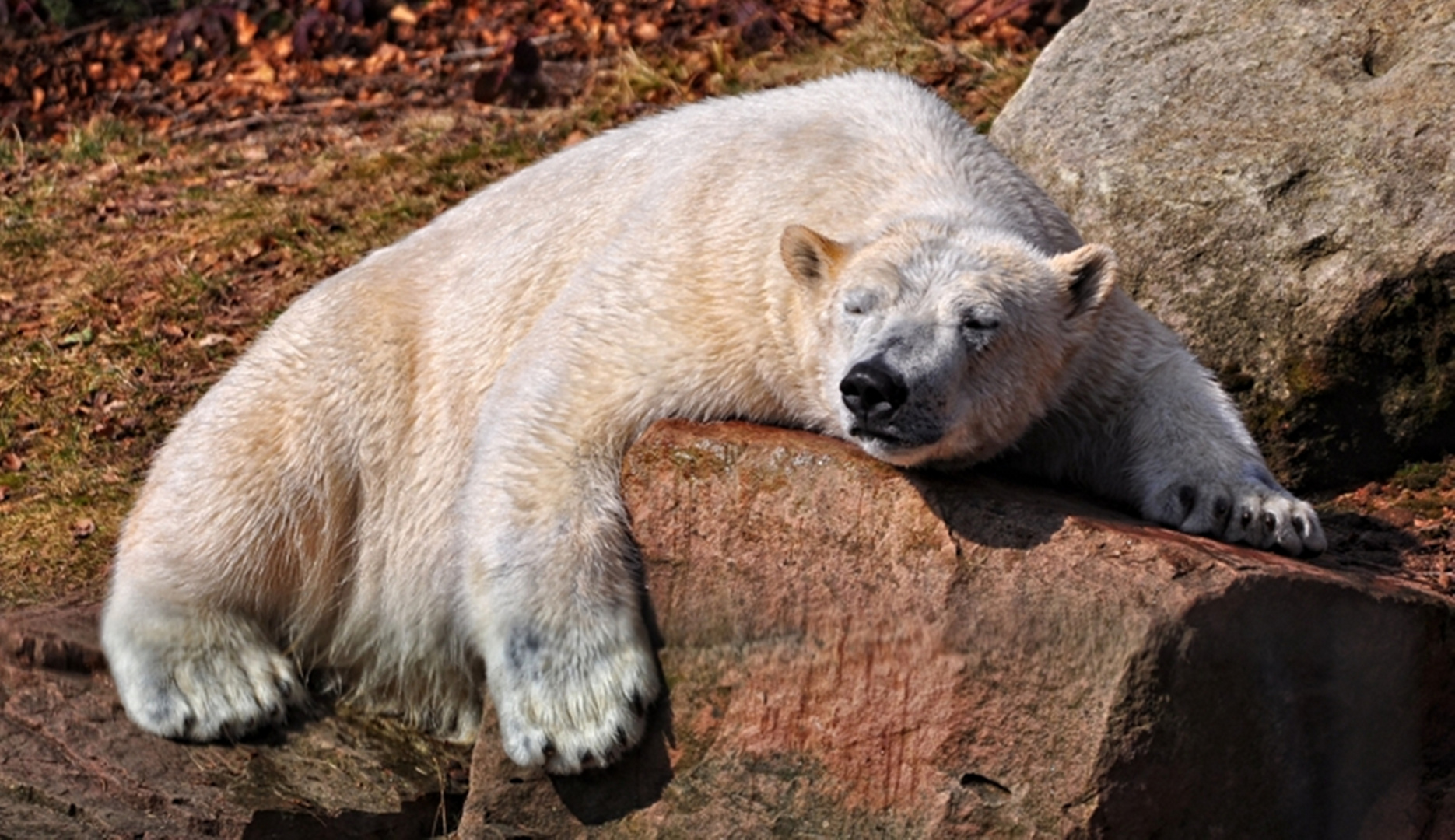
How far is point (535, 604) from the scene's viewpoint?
4.32 m

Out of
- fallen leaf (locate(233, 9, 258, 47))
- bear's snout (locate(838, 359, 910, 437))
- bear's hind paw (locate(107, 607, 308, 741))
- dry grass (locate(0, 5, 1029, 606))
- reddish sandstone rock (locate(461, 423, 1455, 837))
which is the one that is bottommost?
fallen leaf (locate(233, 9, 258, 47))

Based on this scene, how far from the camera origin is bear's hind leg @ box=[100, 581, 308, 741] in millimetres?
5062

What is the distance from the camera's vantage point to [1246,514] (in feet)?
14.4

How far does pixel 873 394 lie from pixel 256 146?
7.84m

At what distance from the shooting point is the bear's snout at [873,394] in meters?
3.84

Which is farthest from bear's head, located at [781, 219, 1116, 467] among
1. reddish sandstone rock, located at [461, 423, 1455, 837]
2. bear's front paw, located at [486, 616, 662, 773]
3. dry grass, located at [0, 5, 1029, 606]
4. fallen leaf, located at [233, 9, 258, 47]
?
fallen leaf, located at [233, 9, 258, 47]

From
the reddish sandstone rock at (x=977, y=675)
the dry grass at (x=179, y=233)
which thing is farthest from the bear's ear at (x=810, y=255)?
the dry grass at (x=179, y=233)

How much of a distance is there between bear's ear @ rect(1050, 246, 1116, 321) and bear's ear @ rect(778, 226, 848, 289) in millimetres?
621

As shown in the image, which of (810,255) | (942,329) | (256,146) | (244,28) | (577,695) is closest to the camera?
(942,329)

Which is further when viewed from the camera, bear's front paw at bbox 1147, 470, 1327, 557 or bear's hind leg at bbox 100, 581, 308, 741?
bear's hind leg at bbox 100, 581, 308, 741

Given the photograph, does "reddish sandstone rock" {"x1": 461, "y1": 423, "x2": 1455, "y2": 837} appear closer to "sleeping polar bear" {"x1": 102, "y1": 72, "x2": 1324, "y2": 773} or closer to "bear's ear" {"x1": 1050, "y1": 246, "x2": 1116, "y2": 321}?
"sleeping polar bear" {"x1": 102, "y1": 72, "x2": 1324, "y2": 773}

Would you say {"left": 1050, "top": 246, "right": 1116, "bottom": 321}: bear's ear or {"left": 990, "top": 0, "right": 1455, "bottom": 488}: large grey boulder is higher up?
{"left": 1050, "top": 246, "right": 1116, "bottom": 321}: bear's ear

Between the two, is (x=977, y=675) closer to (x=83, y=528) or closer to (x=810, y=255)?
(x=810, y=255)

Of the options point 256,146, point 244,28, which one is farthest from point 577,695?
point 244,28
